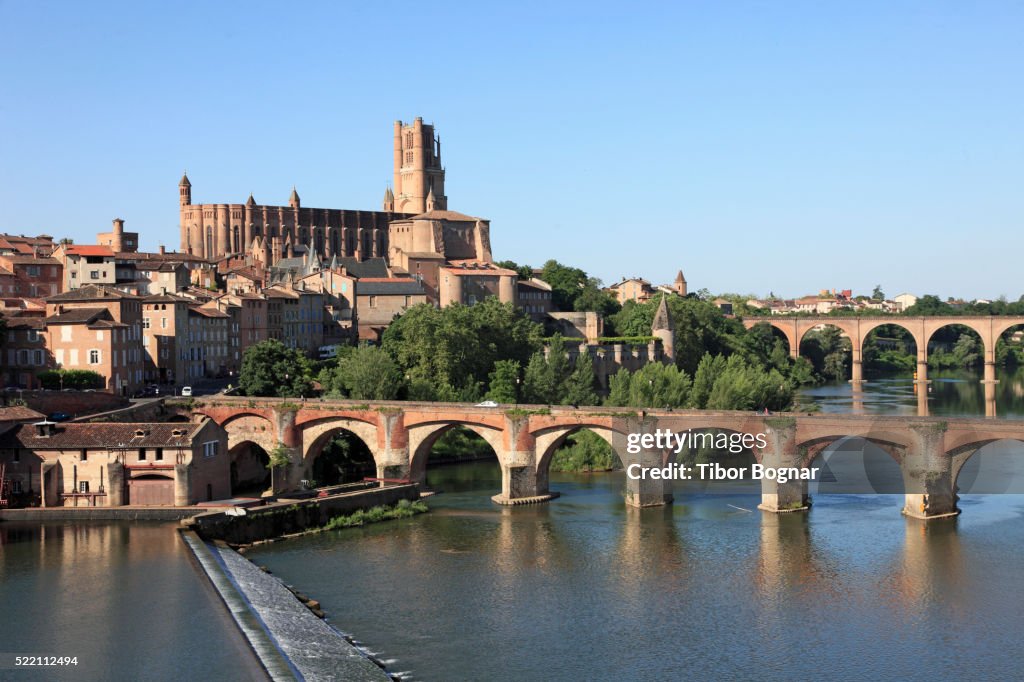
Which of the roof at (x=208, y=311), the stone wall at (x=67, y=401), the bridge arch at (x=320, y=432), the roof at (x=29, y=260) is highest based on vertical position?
the roof at (x=29, y=260)

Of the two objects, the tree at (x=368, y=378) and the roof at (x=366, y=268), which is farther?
the roof at (x=366, y=268)

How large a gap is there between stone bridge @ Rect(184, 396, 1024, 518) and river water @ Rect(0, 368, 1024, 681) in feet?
3.77

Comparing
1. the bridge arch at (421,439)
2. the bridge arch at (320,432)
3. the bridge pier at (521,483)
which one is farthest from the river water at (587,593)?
the bridge arch at (320,432)

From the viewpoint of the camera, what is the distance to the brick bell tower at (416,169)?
12281cm

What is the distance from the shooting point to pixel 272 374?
2280 inches

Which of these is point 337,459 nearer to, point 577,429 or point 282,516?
point 577,429

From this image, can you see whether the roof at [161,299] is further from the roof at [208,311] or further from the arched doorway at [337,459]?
the arched doorway at [337,459]

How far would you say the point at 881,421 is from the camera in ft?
138

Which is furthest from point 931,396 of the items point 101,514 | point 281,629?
point 281,629

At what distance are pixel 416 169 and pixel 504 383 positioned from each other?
62591mm

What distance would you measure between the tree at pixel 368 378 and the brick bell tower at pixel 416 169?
207 feet

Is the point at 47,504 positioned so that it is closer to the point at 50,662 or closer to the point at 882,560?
the point at 50,662

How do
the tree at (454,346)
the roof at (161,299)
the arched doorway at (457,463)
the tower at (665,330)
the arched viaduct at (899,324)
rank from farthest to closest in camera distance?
1. the arched viaduct at (899,324)
2. the tower at (665,330)
3. the tree at (454,346)
4. the roof at (161,299)
5. the arched doorway at (457,463)

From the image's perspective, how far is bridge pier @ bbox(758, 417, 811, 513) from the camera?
140ft
